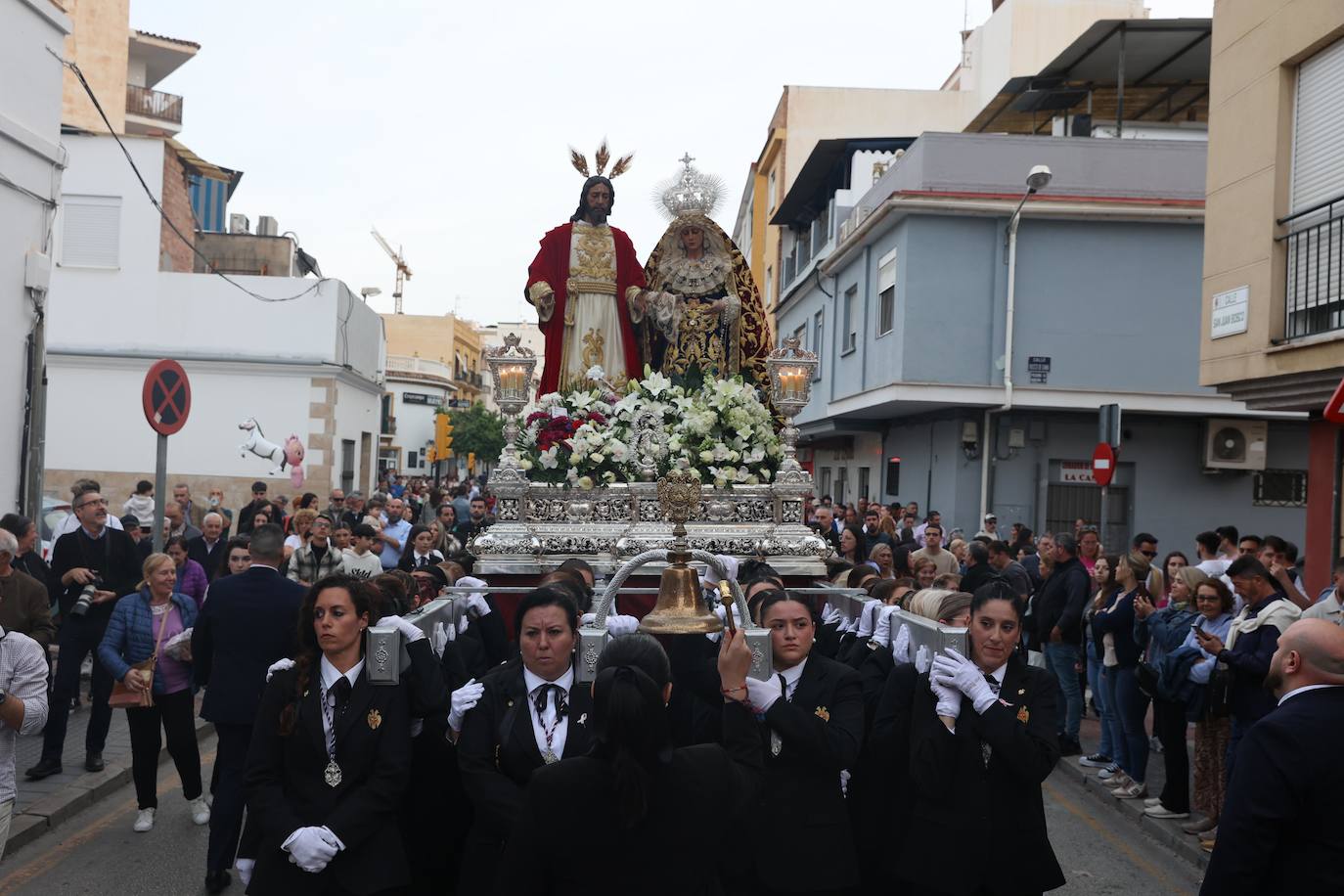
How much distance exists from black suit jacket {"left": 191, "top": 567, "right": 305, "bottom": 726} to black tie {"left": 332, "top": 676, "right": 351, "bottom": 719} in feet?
6.63

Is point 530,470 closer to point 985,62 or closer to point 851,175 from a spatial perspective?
point 851,175

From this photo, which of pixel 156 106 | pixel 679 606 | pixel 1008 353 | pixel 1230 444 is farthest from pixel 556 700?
pixel 156 106

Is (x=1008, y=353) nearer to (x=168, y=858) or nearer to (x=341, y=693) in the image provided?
(x=168, y=858)

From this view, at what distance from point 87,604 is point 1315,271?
999 centimetres

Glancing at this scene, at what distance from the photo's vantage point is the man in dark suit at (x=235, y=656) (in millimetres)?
5973

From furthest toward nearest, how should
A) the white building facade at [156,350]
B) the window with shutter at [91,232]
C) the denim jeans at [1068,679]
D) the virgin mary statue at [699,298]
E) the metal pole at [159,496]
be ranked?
the window with shutter at [91,232] < the white building facade at [156,350] < the virgin mary statue at [699,298] < the denim jeans at [1068,679] < the metal pole at [159,496]

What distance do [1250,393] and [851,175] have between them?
48.2 ft

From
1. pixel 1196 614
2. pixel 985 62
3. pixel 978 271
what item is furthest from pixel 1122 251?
pixel 985 62

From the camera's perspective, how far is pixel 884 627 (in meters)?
5.05

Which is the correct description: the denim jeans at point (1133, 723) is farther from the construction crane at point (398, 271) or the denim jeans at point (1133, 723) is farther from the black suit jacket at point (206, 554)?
the construction crane at point (398, 271)

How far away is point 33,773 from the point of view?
7.79 metres

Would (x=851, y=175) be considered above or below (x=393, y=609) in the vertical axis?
above

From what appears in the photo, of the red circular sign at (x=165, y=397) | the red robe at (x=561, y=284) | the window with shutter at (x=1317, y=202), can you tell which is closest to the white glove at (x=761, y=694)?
the red robe at (x=561, y=284)

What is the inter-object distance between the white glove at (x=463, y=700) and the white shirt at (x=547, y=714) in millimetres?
166
